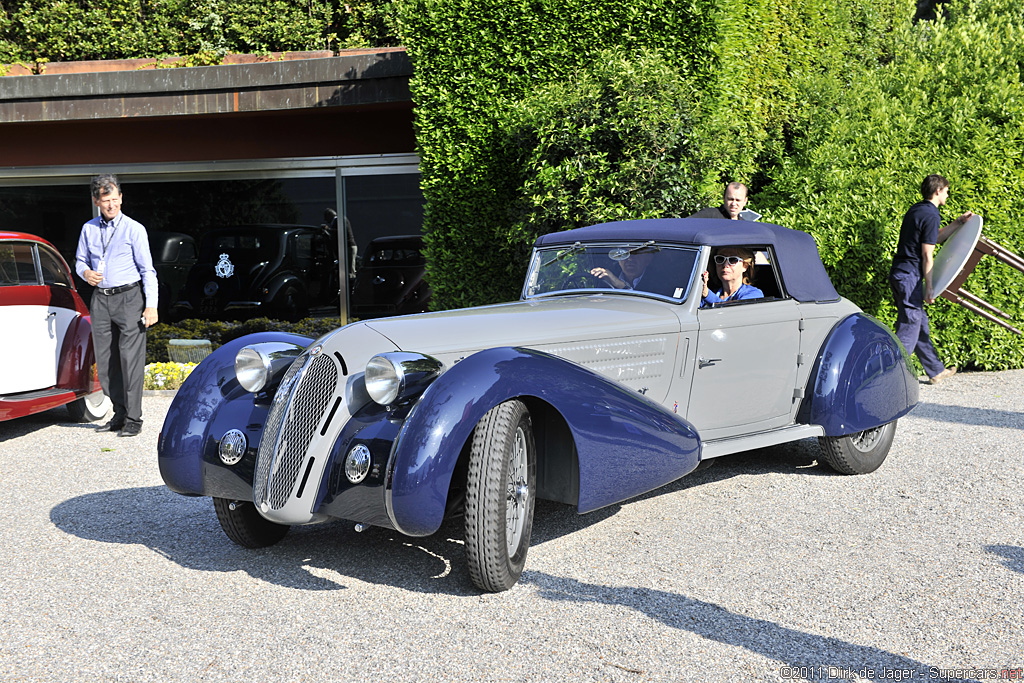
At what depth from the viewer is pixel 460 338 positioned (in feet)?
12.3

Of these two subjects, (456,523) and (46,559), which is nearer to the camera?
(46,559)

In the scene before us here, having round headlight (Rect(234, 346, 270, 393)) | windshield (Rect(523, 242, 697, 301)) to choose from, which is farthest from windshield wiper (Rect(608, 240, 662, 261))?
round headlight (Rect(234, 346, 270, 393))

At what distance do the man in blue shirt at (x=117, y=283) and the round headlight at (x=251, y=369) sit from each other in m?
2.86

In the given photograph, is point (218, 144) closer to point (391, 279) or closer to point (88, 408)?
point (391, 279)

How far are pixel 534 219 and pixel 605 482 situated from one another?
425 centimetres

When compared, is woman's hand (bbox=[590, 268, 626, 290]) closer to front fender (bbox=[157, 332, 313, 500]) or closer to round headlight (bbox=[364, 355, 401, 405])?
round headlight (bbox=[364, 355, 401, 405])

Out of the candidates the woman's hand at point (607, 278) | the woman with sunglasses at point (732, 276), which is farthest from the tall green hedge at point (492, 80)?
the woman with sunglasses at point (732, 276)

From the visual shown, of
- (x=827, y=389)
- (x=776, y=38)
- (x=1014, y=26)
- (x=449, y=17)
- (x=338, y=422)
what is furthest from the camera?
(x=776, y=38)

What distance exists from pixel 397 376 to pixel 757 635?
5.41 ft

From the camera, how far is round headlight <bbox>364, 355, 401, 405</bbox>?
3400 mm

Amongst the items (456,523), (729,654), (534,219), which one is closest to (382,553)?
(456,523)

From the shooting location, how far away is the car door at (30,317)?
626cm

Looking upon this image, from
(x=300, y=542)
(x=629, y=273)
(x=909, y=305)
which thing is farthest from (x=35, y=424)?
(x=909, y=305)

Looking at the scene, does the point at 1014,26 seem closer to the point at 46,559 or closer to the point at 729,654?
the point at 729,654
